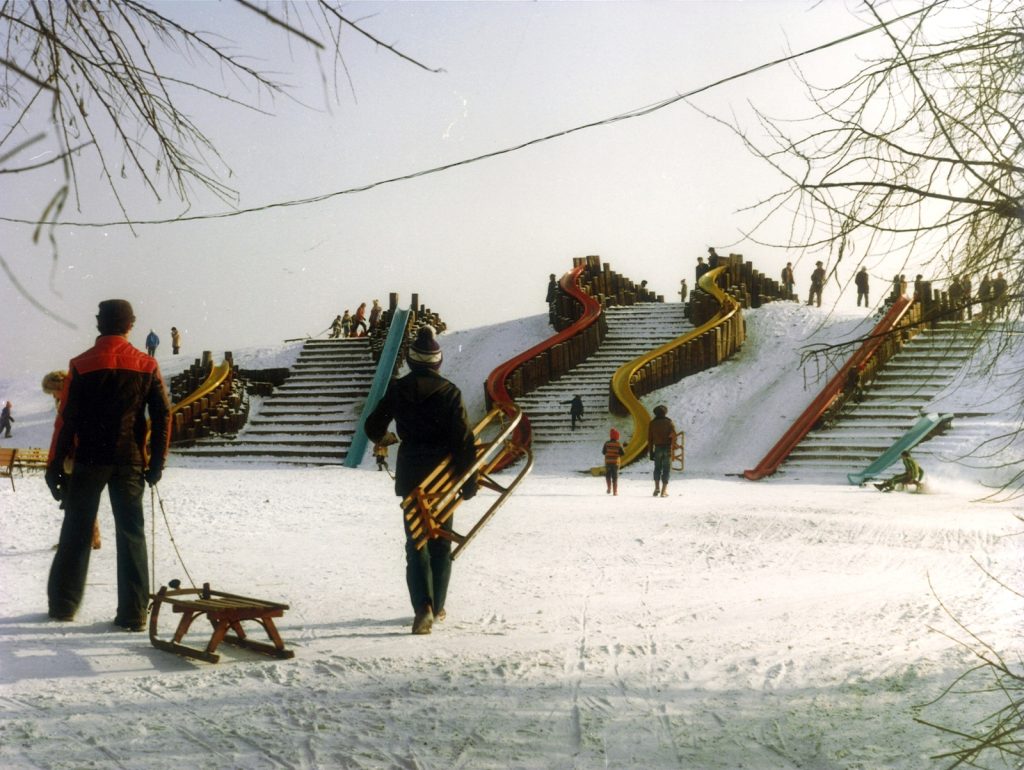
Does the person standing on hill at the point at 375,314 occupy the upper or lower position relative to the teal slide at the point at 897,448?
upper

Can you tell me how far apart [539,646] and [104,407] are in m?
2.62

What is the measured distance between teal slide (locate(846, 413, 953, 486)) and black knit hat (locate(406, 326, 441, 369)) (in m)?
12.9

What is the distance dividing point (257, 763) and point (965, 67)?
145 inches

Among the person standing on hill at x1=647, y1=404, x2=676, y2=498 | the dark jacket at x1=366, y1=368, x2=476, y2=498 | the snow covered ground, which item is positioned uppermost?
the dark jacket at x1=366, y1=368, x2=476, y2=498

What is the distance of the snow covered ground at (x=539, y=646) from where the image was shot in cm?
389

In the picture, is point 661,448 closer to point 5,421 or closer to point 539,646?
point 539,646

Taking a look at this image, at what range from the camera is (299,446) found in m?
21.8

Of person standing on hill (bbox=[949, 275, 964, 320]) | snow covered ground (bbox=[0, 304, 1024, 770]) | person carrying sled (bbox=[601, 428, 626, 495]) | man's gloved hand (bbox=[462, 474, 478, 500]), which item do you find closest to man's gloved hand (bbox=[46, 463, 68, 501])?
snow covered ground (bbox=[0, 304, 1024, 770])

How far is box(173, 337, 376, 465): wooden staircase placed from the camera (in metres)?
21.4

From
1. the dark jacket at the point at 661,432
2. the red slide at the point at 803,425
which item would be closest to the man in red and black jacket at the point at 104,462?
the dark jacket at the point at 661,432

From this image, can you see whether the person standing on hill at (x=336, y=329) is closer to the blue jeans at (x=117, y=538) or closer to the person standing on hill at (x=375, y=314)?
the person standing on hill at (x=375, y=314)

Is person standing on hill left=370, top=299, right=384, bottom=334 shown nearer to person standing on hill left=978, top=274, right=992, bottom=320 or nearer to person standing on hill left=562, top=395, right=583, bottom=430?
person standing on hill left=562, top=395, right=583, bottom=430

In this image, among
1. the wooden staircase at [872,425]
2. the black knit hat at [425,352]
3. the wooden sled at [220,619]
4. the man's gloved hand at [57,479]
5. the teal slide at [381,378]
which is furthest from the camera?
the teal slide at [381,378]

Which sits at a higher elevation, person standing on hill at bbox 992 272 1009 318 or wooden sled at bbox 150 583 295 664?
person standing on hill at bbox 992 272 1009 318
